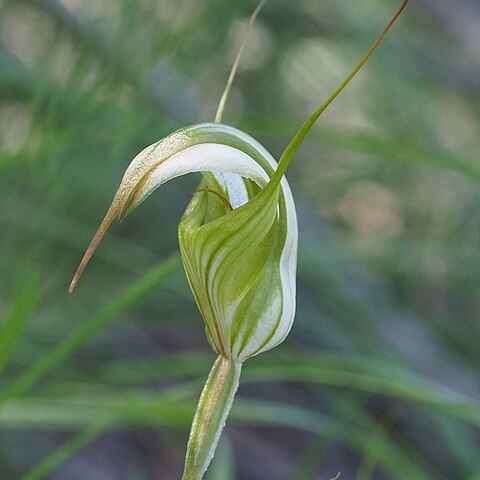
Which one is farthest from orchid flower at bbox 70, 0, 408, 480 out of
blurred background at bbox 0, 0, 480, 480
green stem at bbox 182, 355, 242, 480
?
blurred background at bbox 0, 0, 480, 480

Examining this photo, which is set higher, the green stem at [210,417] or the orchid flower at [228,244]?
the orchid flower at [228,244]

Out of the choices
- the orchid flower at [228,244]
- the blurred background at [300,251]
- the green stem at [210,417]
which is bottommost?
the blurred background at [300,251]

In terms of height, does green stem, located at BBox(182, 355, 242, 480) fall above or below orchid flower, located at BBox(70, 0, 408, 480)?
below

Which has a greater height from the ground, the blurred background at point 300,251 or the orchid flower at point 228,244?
the orchid flower at point 228,244

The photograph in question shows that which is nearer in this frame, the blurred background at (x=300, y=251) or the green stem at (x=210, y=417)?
the green stem at (x=210, y=417)

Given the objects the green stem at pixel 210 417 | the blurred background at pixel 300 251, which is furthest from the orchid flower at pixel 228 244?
the blurred background at pixel 300 251

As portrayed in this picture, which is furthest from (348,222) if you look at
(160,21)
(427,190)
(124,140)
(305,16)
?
(124,140)

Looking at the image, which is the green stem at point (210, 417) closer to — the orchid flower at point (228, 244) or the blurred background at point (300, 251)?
the orchid flower at point (228, 244)

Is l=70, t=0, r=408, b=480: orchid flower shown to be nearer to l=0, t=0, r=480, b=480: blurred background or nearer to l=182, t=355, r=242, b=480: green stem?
l=182, t=355, r=242, b=480: green stem
